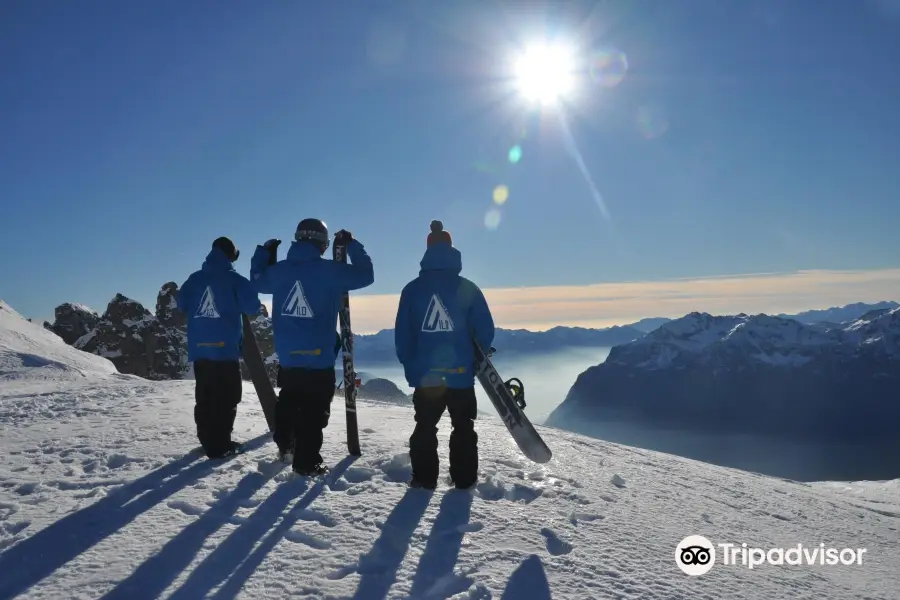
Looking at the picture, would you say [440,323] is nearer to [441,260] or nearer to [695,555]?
[441,260]

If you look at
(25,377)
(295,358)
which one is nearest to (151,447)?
(295,358)

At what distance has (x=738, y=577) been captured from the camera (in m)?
4.02

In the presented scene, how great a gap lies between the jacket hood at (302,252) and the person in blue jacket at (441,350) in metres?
1.16

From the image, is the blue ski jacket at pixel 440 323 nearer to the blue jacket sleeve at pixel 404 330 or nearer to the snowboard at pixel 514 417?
the blue jacket sleeve at pixel 404 330

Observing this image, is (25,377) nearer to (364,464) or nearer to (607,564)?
(364,464)

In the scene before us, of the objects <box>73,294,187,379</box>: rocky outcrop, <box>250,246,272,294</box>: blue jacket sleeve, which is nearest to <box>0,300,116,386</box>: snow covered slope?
<box>250,246,272,294</box>: blue jacket sleeve

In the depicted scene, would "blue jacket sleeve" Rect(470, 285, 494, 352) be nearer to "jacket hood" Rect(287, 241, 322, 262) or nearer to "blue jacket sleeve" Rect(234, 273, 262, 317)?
"jacket hood" Rect(287, 241, 322, 262)

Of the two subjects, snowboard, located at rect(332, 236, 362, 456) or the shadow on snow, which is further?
snowboard, located at rect(332, 236, 362, 456)

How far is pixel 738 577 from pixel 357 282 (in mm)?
4541

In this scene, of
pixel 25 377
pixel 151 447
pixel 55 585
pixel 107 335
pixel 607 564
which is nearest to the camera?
pixel 55 585

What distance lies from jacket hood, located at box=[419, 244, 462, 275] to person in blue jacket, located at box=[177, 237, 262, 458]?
95.7 inches

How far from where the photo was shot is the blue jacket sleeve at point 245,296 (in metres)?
6.49

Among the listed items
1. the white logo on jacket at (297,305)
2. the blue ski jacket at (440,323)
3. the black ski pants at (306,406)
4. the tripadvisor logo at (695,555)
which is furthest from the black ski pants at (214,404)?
the tripadvisor logo at (695,555)

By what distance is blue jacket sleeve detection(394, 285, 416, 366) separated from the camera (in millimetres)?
5605
